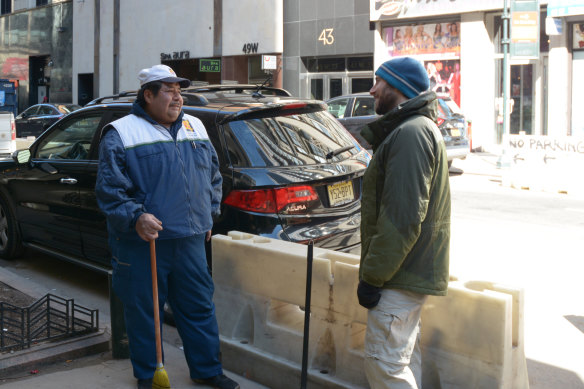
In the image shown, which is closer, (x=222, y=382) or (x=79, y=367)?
(x=222, y=382)

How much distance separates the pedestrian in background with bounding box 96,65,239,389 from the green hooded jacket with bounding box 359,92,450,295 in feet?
3.93

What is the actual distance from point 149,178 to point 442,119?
12.8 metres

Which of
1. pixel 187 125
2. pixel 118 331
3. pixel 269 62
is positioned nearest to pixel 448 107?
pixel 269 62

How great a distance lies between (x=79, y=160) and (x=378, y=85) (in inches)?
151

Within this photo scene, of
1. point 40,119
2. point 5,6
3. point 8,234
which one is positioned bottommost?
point 8,234

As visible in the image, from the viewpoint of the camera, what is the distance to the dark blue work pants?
13.8 feet

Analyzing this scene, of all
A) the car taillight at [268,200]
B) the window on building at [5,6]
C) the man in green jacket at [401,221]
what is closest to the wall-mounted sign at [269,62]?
the car taillight at [268,200]

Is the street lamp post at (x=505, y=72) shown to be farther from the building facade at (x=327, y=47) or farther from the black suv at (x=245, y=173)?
the black suv at (x=245, y=173)

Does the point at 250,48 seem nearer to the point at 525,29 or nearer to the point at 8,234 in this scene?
the point at 525,29

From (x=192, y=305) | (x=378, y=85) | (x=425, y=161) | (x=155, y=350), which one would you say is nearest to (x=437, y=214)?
(x=425, y=161)

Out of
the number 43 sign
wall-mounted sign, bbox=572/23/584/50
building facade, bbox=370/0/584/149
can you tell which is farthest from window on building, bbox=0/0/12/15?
wall-mounted sign, bbox=572/23/584/50

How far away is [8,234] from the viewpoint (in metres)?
7.76

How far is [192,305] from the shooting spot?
435 centimetres

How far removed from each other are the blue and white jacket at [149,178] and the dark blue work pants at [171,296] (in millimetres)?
113
